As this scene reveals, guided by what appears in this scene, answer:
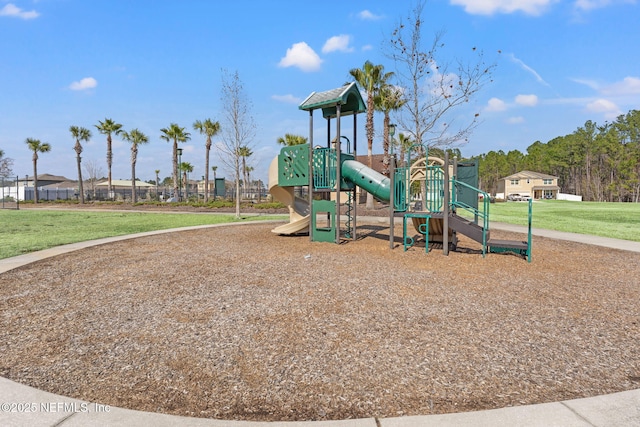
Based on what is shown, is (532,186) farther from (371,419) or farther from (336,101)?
(371,419)

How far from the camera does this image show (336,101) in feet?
32.8

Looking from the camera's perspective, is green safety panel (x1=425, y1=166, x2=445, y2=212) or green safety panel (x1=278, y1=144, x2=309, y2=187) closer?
green safety panel (x1=425, y1=166, x2=445, y2=212)

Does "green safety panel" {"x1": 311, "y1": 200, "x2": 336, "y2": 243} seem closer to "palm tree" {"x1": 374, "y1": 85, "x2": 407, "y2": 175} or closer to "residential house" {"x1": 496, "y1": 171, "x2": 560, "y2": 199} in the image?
"palm tree" {"x1": 374, "y1": 85, "x2": 407, "y2": 175}

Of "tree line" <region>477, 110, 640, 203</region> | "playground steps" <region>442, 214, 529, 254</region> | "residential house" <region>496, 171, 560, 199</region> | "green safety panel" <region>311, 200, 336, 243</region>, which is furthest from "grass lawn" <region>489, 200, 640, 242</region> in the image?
"residential house" <region>496, 171, 560, 199</region>

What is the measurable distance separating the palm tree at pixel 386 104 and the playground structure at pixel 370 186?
627 centimetres

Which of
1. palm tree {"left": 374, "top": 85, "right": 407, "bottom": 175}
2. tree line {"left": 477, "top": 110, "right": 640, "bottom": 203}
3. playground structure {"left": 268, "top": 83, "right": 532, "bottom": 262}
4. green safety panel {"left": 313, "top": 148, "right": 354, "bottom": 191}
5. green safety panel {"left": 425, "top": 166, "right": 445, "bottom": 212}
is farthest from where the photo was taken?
tree line {"left": 477, "top": 110, "right": 640, "bottom": 203}

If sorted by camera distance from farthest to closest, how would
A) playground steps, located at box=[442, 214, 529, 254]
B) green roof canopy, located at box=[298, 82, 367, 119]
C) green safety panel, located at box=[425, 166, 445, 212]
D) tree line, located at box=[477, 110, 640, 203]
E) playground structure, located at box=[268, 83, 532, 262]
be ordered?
tree line, located at box=[477, 110, 640, 203], green roof canopy, located at box=[298, 82, 367, 119], green safety panel, located at box=[425, 166, 445, 212], playground structure, located at box=[268, 83, 532, 262], playground steps, located at box=[442, 214, 529, 254]

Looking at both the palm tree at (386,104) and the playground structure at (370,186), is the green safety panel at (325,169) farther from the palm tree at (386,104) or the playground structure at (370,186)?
the palm tree at (386,104)

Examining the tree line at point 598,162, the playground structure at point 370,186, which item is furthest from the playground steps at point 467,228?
the tree line at point 598,162

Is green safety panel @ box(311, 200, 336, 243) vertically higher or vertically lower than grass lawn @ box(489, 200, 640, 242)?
higher

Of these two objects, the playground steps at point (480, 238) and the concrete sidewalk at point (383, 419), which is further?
the playground steps at point (480, 238)

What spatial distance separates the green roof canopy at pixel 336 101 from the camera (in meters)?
10.1

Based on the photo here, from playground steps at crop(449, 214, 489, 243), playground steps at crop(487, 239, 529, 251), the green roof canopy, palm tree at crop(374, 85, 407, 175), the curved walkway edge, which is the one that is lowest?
the curved walkway edge

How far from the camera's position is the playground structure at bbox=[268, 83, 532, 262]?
8.37 meters
